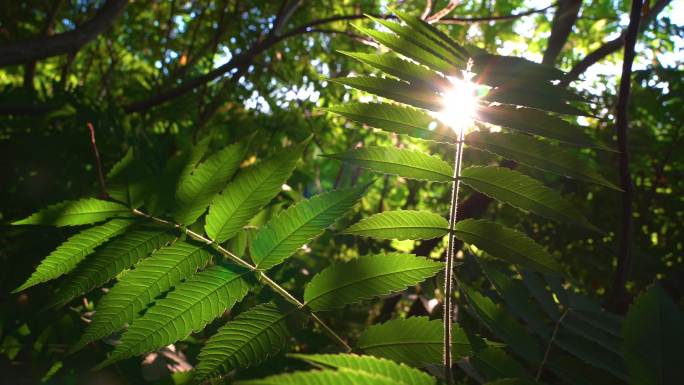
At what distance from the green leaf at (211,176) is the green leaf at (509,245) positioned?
0.44 meters

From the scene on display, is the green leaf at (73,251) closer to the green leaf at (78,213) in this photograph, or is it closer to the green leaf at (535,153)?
the green leaf at (78,213)

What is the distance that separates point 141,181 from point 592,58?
1.49m

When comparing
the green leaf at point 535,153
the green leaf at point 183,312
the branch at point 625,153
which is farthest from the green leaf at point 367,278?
the branch at point 625,153

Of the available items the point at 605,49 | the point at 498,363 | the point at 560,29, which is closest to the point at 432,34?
the point at 498,363

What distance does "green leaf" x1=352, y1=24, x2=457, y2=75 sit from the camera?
995mm

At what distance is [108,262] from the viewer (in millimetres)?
887

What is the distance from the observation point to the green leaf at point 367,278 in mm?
831

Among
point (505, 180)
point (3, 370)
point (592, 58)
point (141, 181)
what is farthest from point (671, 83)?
point (3, 370)

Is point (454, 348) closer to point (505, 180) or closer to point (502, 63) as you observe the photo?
point (505, 180)

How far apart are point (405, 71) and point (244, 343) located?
0.57 metres

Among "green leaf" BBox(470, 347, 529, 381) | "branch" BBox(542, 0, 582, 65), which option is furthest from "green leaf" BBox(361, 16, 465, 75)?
"branch" BBox(542, 0, 582, 65)

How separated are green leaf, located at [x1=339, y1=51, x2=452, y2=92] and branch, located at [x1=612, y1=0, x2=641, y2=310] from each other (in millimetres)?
616

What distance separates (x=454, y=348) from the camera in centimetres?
85

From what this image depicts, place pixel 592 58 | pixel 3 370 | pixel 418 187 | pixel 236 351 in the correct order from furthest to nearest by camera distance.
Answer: pixel 418 187, pixel 592 58, pixel 3 370, pixel 236 351
